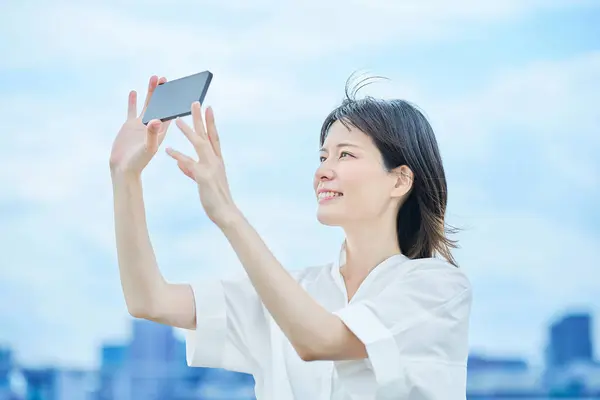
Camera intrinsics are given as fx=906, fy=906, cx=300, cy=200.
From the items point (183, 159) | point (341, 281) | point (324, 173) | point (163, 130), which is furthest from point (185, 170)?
point (341, 281)

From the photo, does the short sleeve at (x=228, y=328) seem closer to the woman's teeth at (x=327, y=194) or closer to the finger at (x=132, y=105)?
the woman's teeth at (x=327, y=194)

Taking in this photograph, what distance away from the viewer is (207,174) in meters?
1.31

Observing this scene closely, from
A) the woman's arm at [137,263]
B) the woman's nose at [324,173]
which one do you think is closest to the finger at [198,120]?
the woman's arm at [137,263]

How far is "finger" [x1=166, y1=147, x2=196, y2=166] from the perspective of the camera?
4.34 ft

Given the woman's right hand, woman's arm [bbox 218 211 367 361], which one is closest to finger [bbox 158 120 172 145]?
the woman's right hand

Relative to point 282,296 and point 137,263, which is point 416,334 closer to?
point 282,296

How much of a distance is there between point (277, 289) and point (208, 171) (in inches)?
7.8

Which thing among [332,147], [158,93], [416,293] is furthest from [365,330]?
[158,93]

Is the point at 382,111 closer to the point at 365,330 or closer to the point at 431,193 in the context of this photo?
the point at 431,193

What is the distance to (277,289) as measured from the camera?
1.30 meters

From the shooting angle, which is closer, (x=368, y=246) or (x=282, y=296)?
(x=282, y=296)

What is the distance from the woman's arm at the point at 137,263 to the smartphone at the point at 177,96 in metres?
0.12

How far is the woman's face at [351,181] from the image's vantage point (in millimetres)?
1568

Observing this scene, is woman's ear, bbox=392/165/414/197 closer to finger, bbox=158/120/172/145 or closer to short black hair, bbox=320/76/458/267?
short black hair, bbox=320/76/458/267
